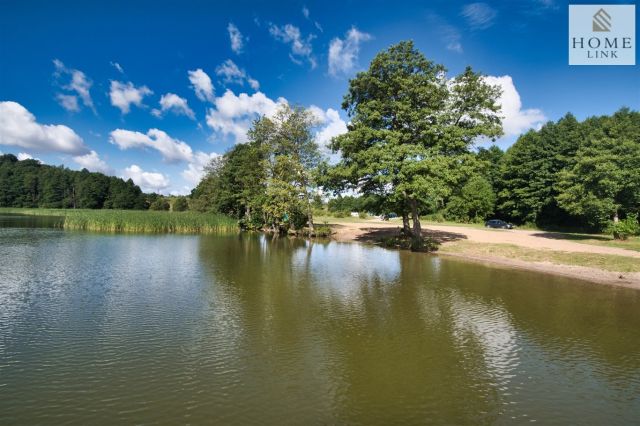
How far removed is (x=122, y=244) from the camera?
34781 millimetres

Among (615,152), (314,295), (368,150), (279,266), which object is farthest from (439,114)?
(314,295)

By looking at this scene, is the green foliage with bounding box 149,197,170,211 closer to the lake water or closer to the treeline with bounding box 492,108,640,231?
the treeline with bounding box 492,108,640,231

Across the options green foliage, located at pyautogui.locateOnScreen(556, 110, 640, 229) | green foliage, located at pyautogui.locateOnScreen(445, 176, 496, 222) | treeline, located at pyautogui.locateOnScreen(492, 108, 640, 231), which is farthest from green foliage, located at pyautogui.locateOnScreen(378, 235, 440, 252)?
green foliage, located at pyautogui.locateOnScreen(445, 176, 496, 222)

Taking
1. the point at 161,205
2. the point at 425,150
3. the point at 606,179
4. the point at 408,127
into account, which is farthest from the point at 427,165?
the point at 161,205

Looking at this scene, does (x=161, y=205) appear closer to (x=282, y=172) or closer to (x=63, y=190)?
(x=63, y=190)

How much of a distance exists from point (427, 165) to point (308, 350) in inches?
953

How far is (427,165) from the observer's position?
31672 millimetres

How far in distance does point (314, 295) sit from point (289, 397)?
372 inches

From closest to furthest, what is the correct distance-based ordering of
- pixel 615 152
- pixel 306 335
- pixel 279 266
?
pixel 306 335
pixel 279 266
pixel 615 152

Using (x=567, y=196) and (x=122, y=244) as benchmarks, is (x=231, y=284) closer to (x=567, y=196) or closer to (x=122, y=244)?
(x=122, y=244)

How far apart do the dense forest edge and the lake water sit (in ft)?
51.7

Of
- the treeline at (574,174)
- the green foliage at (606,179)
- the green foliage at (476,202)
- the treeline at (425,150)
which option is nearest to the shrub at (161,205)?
the treeline at (425,150)

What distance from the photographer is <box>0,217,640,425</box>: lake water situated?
7.89 metres

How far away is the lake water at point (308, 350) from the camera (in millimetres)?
7891
